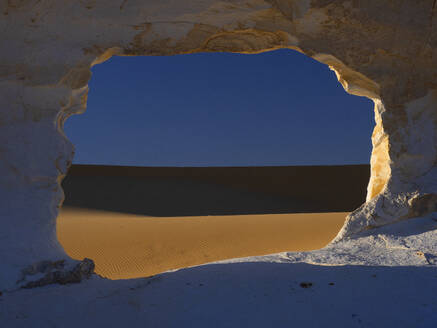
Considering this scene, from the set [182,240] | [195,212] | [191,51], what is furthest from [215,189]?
[191,51]

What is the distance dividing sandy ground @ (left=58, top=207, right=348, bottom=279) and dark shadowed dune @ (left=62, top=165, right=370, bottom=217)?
8446 mm

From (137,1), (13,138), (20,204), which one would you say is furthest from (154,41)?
(20,204)

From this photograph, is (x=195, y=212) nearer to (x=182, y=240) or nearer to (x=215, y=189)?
(x=215, y=189)

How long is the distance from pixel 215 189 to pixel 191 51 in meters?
20.1

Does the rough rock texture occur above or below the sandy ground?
above

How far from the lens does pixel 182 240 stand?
762 cm

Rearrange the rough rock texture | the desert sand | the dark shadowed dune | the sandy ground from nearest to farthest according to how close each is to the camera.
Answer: the rough rock texture → the sandy ground → the desert sand → the dark shadowed dune

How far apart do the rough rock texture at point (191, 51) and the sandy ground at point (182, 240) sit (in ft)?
8.67

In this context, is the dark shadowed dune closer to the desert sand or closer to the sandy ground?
the desert sand

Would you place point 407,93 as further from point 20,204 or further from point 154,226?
point 154,226

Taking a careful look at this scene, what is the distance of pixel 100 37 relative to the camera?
3.82 m

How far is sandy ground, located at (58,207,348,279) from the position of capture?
6227mm

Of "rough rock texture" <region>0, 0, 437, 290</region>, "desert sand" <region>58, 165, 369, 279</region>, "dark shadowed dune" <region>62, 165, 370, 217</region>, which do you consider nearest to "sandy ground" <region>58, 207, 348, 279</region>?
"desert sand" <region>58, 165, 369, 279</region>

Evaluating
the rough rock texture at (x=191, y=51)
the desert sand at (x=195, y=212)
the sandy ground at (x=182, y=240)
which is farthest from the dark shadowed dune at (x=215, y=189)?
the rough rock texture at (x=191, y=51)
